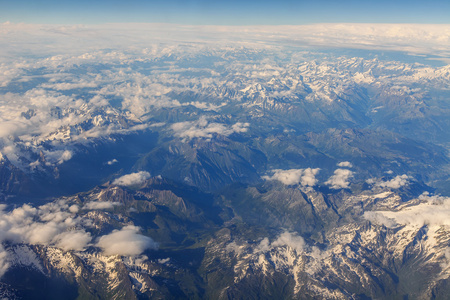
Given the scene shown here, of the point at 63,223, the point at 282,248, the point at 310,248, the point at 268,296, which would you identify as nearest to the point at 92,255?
the point at 63,223

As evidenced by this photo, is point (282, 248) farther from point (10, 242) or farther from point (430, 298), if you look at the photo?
point (10, 242)

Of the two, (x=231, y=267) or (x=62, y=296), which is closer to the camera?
(x=62, y=296)

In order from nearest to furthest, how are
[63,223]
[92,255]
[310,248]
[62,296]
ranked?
1. [62,296]
2. [92,255]
3. [63,223]
4. [310,248]

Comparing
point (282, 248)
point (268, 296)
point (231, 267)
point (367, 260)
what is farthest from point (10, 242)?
point (367, 260)

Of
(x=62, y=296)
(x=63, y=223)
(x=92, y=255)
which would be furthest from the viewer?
(x=63, y=223)

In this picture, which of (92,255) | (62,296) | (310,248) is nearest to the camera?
(62,296)

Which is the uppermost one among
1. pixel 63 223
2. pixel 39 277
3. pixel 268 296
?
pixel 63 223

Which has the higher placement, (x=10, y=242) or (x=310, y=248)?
(x=10, y=242)

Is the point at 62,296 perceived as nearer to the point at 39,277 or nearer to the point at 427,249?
the point at 39,277

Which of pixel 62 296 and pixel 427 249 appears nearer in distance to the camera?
pixel 62 296
